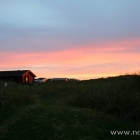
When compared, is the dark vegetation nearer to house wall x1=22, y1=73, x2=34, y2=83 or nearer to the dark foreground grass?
the dark foreground grass

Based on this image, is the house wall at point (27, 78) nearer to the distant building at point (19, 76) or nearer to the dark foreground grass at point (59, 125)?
the distant building at point (19, 76)

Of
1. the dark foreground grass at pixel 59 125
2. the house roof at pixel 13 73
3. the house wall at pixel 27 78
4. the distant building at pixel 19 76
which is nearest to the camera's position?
the dark foreground grass at pixel 59 125

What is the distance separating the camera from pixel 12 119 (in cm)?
661

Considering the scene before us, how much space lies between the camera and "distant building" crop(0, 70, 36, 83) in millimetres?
52094

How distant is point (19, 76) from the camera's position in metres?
52.4

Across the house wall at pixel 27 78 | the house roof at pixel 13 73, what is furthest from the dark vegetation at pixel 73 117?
the house roof at pixel 13 73

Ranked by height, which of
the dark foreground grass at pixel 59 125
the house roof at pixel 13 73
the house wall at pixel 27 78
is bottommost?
the dark foreground grass at pixel 59 125

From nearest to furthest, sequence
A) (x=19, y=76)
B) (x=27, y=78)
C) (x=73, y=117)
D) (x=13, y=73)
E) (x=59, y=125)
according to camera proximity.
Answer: (x=59, y=125)
(x=73, y=117)
(x=19, y=76)
(x=27, y=78)
(x=13, y=73)

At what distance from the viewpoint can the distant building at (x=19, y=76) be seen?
5209cm

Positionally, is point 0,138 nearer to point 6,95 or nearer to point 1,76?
point 6,95

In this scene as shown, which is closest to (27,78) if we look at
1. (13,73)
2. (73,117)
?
(13,73)

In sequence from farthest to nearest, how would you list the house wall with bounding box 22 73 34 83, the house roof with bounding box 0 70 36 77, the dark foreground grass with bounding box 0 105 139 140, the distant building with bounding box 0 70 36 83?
the house roof with bounding box 0 70 36 77 < the house wall with bounding box 22 73 34 83 < the distant building with bounding box 0 70 36 83 < the dark foreground grass with bounding box 0 105 139 140

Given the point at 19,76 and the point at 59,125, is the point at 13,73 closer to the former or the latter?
the point at 19,76

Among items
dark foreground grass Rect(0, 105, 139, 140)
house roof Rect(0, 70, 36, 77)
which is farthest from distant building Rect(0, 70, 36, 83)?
dark foreground grass Rect(0, 105, 139, 140)
